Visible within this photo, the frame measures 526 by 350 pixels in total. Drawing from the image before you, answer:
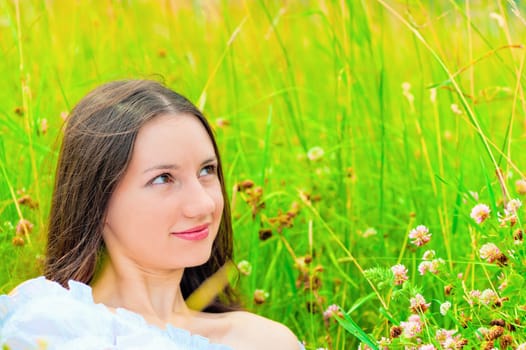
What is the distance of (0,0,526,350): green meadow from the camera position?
2.18m

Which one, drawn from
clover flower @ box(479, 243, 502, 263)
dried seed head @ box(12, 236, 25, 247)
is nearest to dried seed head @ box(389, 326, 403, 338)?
clover flower @ box(479, 243, 502, 263)

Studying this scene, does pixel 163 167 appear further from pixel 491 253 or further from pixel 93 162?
pixel 491 253

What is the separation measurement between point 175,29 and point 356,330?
1.92m

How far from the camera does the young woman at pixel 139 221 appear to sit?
2116mm

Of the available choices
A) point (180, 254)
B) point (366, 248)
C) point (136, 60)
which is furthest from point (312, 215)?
point (136, 60)

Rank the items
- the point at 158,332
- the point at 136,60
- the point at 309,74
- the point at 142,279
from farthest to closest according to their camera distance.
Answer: the point at 309,74 → the point at 136,60 → the point at 142,279 → the point at 158,332

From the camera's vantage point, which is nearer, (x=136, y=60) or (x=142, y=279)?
(x=142, y=279)

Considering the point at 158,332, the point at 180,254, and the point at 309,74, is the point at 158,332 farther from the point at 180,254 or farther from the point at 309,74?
the point at 309,74

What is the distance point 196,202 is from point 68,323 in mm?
372

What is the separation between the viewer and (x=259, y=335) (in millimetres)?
2232

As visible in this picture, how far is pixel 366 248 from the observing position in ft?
9.63

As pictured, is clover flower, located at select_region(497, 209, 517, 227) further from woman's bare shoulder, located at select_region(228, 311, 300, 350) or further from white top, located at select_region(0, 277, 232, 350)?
white top, located at select_region(0, 277, 232, 350)

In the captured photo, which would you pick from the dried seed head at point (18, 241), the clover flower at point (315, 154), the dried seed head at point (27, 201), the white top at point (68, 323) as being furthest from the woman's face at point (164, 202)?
the clover flower at point (315, 154)

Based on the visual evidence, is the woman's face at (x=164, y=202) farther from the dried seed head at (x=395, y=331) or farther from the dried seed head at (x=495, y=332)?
the dried seed head at (x=495, y=332)
